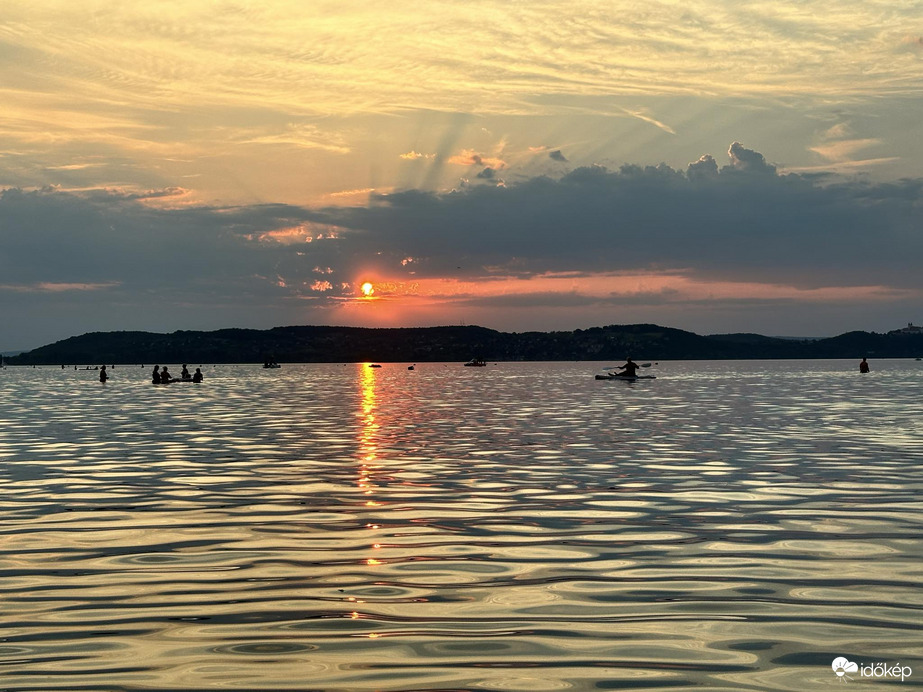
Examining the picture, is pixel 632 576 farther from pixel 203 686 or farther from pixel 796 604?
pixel 203 686

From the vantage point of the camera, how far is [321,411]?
222 feet

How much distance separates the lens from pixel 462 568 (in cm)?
1631

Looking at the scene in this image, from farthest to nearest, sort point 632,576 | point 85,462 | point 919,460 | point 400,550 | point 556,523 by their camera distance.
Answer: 1. point 85,462
2. point 919,460
3. point 556,523
4. point 400,550
5. point 632,576

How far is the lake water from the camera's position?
36.7 ft

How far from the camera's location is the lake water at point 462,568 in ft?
36.7

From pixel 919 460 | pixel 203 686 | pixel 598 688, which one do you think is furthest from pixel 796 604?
pixel 919 460

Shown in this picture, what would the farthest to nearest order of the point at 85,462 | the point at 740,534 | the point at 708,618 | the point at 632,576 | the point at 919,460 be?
the point at 85,462 → the point at 919,460 → the point at 740,534 → the point at 632,576 → the point at 708,618

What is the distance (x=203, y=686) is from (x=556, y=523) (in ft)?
36.6

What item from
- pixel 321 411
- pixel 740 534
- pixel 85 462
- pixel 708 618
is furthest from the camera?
pixel 321 411

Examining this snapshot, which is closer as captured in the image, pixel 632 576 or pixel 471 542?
pixel 632 576

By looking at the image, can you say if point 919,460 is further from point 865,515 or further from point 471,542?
point 471,542

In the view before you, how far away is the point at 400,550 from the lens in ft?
58.6

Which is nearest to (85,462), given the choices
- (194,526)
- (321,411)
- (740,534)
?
(194,526)

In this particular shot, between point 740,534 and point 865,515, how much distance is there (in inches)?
151
